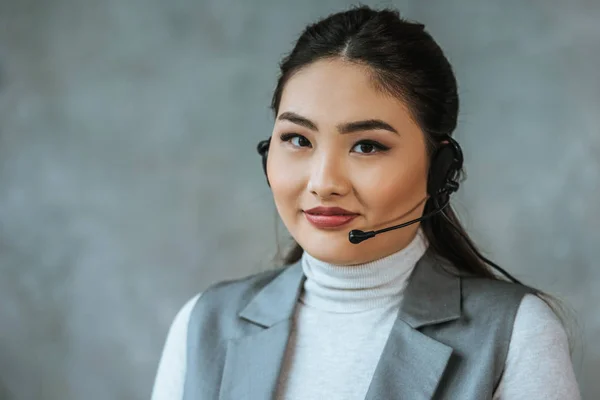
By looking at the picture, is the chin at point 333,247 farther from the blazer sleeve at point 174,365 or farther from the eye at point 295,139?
the blazer sleeve at point 174,365

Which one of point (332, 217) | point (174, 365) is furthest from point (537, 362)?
point (174, 365)

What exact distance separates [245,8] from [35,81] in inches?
20.2

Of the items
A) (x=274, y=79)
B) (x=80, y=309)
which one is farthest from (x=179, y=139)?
(x=80, y=309)

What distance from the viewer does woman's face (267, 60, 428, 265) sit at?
1.36 metres

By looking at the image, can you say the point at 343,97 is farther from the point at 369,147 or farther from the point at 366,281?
the point at 366,281

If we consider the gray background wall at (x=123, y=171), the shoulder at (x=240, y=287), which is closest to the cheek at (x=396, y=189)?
the shoulder at (x=240, y=287)

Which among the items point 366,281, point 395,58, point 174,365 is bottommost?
point 174,365

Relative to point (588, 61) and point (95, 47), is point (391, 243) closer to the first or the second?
point (588, 61)

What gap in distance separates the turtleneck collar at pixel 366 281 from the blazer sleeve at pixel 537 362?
0.21m

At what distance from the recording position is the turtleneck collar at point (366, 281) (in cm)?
146

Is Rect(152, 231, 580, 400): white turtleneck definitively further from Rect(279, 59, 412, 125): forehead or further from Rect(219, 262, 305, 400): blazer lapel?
Rect(279, 59, 412, 125): forehead

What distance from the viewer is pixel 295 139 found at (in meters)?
1.43

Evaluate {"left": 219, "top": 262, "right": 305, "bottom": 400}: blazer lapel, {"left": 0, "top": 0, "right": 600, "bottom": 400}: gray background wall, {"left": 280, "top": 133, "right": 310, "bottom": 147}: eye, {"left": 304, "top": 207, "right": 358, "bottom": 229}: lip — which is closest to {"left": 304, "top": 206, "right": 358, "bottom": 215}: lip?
{"left": 304, "top": 207, "right": 358, "bottom": 229}: lip

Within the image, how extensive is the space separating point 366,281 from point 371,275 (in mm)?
14
